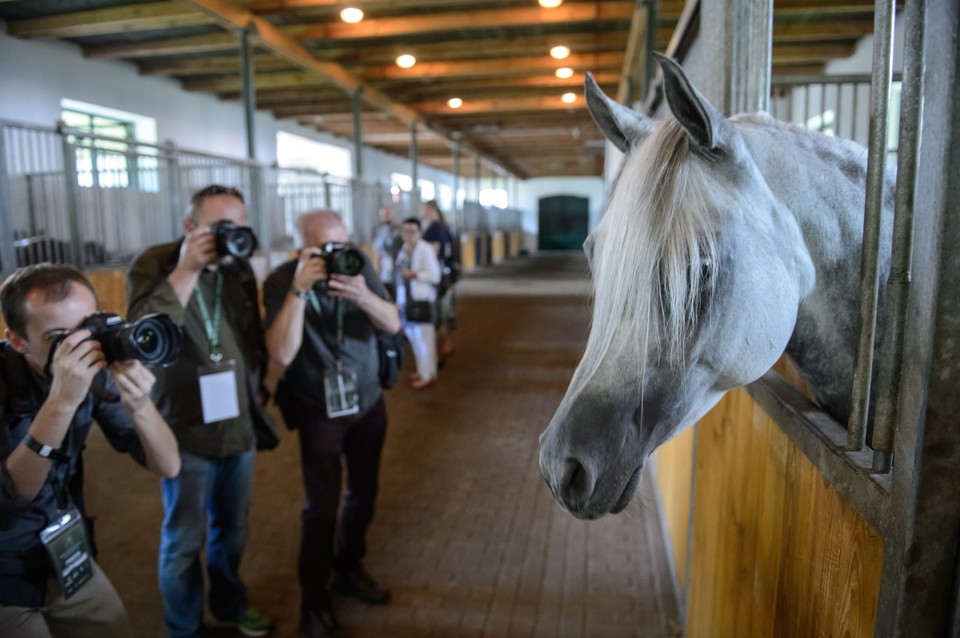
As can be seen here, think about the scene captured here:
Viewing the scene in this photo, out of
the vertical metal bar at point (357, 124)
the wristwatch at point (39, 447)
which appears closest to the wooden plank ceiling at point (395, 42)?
the vertical metal bar at point (357, 124)

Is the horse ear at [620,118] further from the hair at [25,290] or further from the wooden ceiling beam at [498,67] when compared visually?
the wooden ceiling beam at [498,67]

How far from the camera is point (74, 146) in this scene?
4129mm

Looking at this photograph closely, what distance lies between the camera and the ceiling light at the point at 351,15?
641 centimetres

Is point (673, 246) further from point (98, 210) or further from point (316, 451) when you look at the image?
point (98, 210)

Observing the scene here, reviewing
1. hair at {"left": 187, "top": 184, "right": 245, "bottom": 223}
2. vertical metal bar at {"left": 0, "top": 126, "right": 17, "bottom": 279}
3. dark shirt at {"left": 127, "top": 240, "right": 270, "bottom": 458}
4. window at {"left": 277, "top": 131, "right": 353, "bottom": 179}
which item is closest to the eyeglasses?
hair at {"left": 187, "top": 184, "right": 245, "bottom": 223}

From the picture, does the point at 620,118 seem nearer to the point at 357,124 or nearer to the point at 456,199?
the point at 357,124

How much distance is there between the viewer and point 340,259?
2195 millimetres

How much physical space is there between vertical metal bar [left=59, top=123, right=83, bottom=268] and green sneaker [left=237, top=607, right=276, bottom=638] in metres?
3.02

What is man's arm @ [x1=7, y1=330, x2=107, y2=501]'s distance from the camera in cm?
135

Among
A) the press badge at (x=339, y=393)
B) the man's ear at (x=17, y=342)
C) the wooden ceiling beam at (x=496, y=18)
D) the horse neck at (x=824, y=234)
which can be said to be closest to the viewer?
the horse neck at (x=824, y=234)

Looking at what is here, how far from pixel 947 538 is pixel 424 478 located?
332cm

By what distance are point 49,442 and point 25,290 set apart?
0.37m

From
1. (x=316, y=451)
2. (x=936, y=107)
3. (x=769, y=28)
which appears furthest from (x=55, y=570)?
(x=769, y=28)

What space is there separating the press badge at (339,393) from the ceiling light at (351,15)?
534 centimetres
